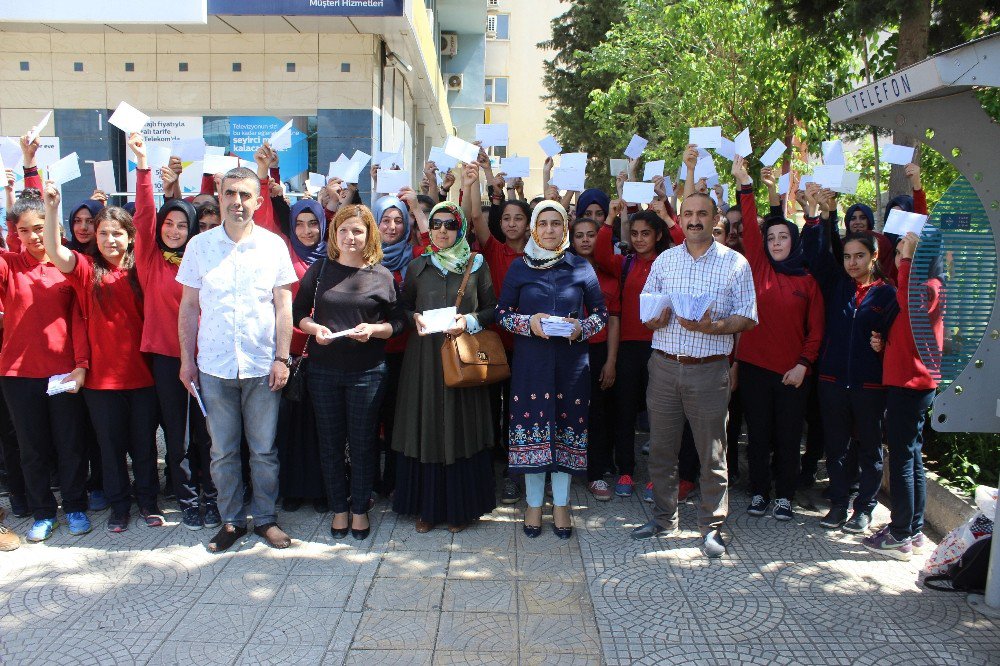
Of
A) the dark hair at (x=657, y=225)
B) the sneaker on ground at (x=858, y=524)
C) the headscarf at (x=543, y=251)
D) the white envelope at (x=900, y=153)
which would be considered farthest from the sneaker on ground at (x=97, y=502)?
the white envelope at (x=900, y=153)

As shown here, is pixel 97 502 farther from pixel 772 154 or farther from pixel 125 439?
pixel 772 154

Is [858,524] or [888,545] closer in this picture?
[888,545]

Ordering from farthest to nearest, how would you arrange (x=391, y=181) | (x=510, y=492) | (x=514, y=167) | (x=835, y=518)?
1. (x=514, y=167)
2. (x=391, y=181)
3. (x=510, y=492)
4. (x=835, y=518)

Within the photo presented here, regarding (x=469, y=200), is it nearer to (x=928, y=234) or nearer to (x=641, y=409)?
(x=641, y=409)

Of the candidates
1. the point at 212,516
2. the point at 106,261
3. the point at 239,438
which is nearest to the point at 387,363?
the point at 239,438

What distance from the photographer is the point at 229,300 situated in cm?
449

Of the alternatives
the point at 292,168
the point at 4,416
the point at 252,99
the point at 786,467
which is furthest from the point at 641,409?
the point at 252,99

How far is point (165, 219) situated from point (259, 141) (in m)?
6.87

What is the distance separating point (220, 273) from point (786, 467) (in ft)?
12.3

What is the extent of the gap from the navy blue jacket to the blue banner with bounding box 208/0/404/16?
6.73m

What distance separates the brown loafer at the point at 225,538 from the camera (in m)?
4.62

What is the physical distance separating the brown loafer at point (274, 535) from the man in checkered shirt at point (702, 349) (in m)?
2.28

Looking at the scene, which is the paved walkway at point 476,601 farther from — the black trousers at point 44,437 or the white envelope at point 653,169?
the white envelope at point 653,169

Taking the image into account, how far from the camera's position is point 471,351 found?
188 inches
